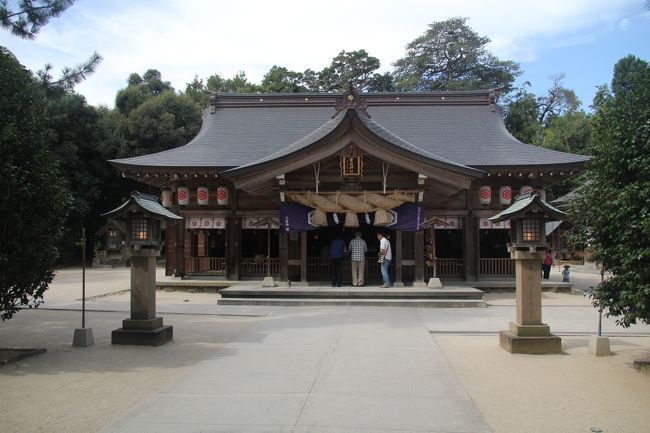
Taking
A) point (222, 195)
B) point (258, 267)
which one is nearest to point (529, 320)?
point (258, 267)

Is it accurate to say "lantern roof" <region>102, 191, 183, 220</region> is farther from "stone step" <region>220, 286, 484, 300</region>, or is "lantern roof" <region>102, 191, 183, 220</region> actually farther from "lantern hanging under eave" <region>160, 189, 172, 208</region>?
"lantern hanging under eave" <region>160, 189, 172, 208</region>

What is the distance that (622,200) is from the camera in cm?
664

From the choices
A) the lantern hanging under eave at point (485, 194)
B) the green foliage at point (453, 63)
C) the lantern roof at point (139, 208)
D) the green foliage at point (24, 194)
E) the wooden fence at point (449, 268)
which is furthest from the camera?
Answer: the green foliage at point (453, 63)

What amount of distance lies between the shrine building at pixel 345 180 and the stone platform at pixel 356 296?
4.04ft

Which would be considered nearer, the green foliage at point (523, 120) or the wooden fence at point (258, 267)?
the wooden fence at point (258, 267)

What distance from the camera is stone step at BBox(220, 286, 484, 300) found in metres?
14.3

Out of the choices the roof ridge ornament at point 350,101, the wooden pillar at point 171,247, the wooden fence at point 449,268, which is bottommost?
the wooden fence at point 449,268

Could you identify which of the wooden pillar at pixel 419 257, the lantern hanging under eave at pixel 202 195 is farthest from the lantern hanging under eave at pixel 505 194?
the lantern hanging under eave at pixel 202 195

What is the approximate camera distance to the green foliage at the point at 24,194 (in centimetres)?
737

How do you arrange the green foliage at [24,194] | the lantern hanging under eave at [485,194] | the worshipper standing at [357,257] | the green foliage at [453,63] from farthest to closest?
the green foliage at [453,63]
the lantern hanging under eave at [485,194]
the worshipper standing at [357,257]
the green foliage at [24,194]

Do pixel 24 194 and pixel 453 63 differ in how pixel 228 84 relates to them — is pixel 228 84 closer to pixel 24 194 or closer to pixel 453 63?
pixel 453 63

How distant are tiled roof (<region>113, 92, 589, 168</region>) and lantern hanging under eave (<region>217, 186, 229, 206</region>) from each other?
865 millimetres

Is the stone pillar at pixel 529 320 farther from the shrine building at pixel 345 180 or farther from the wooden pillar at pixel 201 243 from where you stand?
the wooden pillar at pixel 201 243

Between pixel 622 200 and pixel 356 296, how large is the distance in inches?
343
